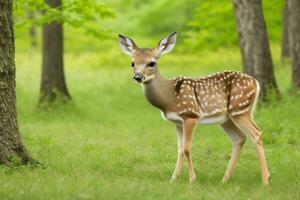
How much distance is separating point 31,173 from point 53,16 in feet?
27.5

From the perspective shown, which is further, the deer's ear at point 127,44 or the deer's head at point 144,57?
the deer's ear at point 127,44

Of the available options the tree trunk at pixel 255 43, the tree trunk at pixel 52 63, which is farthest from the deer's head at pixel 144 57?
the tree trunk at pixel 52 63

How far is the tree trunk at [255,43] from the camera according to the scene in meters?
17.5

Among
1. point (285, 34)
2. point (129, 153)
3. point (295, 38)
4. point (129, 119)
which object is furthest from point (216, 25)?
point (129, 153)

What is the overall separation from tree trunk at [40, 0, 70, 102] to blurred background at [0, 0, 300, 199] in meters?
0.03

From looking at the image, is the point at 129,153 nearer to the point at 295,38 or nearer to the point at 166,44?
the point at 166,44

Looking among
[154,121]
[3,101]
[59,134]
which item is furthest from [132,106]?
[3,101]

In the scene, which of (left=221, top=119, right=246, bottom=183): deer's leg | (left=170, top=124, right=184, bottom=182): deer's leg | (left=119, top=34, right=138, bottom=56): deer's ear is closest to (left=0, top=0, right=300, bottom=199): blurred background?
(left=170, top=124, right=184, bottom=182): deer's leg

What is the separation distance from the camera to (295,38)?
18.2 meters

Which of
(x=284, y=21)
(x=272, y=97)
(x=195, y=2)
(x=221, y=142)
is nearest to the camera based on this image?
(x=221, y=142)

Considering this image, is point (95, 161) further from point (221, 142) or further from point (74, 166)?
point (221, 142)

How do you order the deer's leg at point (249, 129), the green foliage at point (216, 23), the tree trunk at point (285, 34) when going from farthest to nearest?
the tree trunk at point (285, 34) < the green foliage at point (216, 23) < the deer's leg at point (249, 129)

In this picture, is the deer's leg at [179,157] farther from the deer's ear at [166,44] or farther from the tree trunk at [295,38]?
the tree trunk at [295,38]

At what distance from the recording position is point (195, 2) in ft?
139
